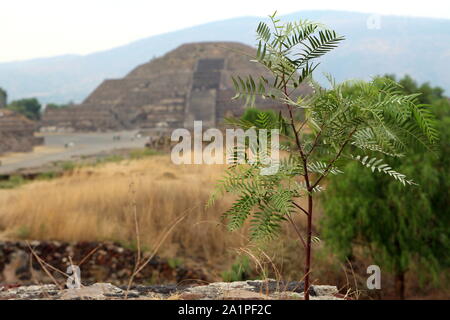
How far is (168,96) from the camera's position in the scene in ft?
138

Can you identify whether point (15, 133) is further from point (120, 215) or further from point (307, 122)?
point (307, 122)

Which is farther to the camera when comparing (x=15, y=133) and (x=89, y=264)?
(x=15, y=133)

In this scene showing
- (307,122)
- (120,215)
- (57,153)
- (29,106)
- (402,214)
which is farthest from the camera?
(29,106)

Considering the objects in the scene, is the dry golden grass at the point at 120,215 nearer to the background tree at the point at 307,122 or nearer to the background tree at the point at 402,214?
the background tree at the point at 402,214

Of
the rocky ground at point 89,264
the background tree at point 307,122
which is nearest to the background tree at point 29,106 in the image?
the rocky ground at point 89,264

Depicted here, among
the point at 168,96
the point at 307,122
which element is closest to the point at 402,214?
the point at 307,122

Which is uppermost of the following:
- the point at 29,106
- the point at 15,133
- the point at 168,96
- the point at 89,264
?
the point at 168,96

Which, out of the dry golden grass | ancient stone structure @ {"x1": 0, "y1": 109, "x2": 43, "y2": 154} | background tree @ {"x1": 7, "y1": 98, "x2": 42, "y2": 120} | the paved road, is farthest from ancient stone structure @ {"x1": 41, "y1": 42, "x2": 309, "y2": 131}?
the dry golden grass

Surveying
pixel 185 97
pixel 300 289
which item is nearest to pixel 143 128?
pixel 185 97

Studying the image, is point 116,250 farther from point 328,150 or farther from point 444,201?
point 328,150

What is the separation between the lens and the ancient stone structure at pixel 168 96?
122ft

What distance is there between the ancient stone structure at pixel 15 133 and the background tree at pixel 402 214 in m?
18.3

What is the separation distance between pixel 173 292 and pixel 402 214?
514 cm

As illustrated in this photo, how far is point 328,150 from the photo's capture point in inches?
85.9
